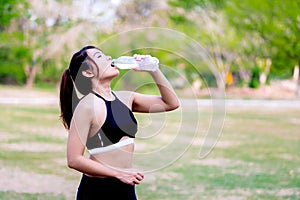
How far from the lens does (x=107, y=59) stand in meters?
2.47

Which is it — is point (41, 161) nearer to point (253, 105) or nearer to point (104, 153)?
point (104, 153)

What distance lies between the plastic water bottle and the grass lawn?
0.32m

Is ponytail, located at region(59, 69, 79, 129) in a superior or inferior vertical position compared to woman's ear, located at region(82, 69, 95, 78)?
inferior

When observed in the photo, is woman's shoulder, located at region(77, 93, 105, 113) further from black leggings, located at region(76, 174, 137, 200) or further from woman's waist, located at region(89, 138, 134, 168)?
black leggings, located at region(76, 174, 137, 200)

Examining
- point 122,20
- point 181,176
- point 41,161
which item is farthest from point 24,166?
point 122,20

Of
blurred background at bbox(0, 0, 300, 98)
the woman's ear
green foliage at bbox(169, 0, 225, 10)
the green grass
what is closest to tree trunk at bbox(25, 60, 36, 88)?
blurred background at bbox(0, 0, 300, 98)

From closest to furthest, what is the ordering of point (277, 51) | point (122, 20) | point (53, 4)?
point (277, 51), point (53, 4), point (122, 20)

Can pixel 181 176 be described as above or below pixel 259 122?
above

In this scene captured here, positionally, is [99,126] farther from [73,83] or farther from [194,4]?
[194,4]

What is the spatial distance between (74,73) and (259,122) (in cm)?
1460

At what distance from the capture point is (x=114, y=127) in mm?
2439

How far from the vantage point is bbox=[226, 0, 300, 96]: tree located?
26.6 m

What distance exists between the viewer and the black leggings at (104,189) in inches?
99.9

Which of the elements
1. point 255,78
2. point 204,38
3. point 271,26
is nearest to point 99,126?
point 271,26
